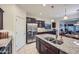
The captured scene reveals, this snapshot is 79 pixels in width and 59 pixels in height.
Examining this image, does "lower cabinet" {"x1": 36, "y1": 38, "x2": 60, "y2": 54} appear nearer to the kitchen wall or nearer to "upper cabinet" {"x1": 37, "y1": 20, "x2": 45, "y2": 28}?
"upper cabinet" {"x1": 37, "y1": 20, "x2": 45, "y2": 28}

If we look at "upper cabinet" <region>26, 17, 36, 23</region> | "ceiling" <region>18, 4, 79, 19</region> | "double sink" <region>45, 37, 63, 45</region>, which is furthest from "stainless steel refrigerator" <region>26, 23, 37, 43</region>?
"double sink" <region>45, 37, 63, 45</region>

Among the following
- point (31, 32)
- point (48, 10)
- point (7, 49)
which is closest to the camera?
point (7, 49)

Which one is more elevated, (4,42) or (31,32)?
(31,32)

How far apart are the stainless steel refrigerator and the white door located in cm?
9

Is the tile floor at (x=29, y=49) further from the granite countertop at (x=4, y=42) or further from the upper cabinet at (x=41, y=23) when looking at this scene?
the upper cabinet at (x=41, y=23)

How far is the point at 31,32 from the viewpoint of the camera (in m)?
2.24

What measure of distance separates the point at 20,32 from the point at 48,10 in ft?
2.39

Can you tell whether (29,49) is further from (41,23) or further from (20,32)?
(41,23)

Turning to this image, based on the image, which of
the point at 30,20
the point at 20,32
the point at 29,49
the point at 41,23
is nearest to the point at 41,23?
the point at 41,23

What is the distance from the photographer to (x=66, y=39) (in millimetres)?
2221

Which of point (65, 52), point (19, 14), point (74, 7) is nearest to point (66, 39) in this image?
point (65, 52)

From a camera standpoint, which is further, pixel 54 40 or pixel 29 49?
pixel 54 40
